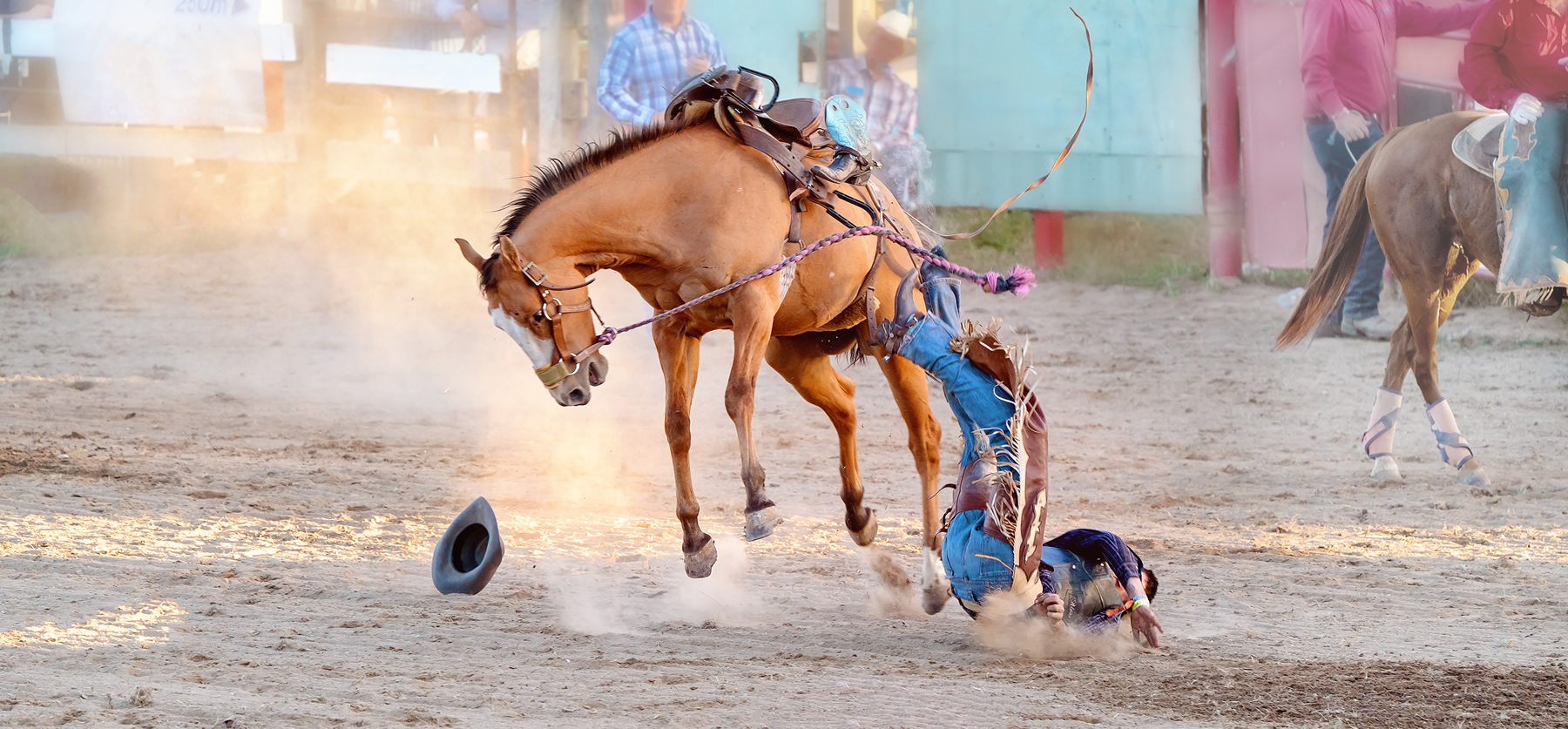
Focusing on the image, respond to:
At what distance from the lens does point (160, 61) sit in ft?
43.9

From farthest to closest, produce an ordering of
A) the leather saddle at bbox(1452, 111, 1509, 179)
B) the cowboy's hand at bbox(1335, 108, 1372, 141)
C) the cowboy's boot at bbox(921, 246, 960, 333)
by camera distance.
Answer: the cowboy's hand at bbox(1335, 108, 1372, 141)
the leather saddle at bbox(1452, 111, 1509, 179)
the cowboy's boot at bbox(921, 246, 960, 333)

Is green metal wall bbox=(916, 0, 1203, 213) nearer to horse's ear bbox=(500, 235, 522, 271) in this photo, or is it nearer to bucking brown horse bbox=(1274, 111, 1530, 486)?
bucking brown horse bbox=(1274, 111, 1530, 486)

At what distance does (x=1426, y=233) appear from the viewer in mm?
7391

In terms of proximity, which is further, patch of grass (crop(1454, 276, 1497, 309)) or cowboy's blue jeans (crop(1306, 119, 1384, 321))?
patch of grass (crop(1454, 276, 1497, 309))

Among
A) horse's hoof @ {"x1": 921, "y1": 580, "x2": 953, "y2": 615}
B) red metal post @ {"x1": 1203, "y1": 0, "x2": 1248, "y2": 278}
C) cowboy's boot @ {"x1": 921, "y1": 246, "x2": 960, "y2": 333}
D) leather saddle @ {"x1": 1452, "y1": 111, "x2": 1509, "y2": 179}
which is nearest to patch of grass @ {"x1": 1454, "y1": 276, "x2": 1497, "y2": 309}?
red metal post @ {"x1": 1203, "y1": 0, "x2": 1248, "y2": 278}

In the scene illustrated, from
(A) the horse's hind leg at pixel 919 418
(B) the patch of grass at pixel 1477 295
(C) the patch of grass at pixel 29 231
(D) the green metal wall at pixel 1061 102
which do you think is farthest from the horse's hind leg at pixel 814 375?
(C) the patch of grass at pixel 29 231

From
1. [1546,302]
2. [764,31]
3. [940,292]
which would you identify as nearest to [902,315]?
[940,292]

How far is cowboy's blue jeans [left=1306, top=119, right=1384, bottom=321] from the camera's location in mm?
10523

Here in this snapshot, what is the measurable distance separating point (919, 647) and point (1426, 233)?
4.65 meters

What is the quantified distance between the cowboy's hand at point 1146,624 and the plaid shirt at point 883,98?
29.6 feet

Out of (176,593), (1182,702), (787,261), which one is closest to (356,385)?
(176,593)

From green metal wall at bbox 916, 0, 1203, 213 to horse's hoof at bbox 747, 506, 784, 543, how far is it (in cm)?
842

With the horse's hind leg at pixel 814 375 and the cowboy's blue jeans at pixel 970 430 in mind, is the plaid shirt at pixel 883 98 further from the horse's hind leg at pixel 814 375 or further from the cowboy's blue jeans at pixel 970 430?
the cowboy's blue jeans at pixel 970 430

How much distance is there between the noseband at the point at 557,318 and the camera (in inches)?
167
